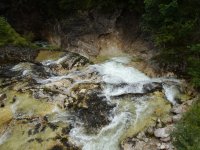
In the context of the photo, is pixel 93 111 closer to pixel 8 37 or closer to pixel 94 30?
pixel 94 30

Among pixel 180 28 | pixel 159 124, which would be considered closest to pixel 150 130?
pixel 159 124

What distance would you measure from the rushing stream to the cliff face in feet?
14.9

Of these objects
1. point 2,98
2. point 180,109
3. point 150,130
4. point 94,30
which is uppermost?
point 94,30

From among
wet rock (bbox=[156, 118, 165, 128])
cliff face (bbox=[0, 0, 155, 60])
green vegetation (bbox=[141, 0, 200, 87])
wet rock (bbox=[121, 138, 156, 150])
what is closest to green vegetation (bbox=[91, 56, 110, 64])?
cliff face (bbox=[0, 0, 155, 60])

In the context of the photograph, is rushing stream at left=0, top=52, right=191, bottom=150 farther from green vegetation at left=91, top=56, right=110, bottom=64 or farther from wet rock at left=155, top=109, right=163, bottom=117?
green vegetation at left=91, top=56, right=110, bottom=64

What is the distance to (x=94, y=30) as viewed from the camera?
15602mm

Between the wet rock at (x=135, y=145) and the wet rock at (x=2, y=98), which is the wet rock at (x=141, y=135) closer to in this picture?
the wet rock at (x=135, y=145)

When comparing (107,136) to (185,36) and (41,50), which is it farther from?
(41,50)

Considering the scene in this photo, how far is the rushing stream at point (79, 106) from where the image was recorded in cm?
643

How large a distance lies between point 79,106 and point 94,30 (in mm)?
10504

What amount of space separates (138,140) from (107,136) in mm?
1601

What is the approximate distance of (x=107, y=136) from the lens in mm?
6848

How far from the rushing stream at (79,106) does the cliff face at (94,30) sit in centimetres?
454

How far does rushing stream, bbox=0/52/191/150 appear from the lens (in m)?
6.43
